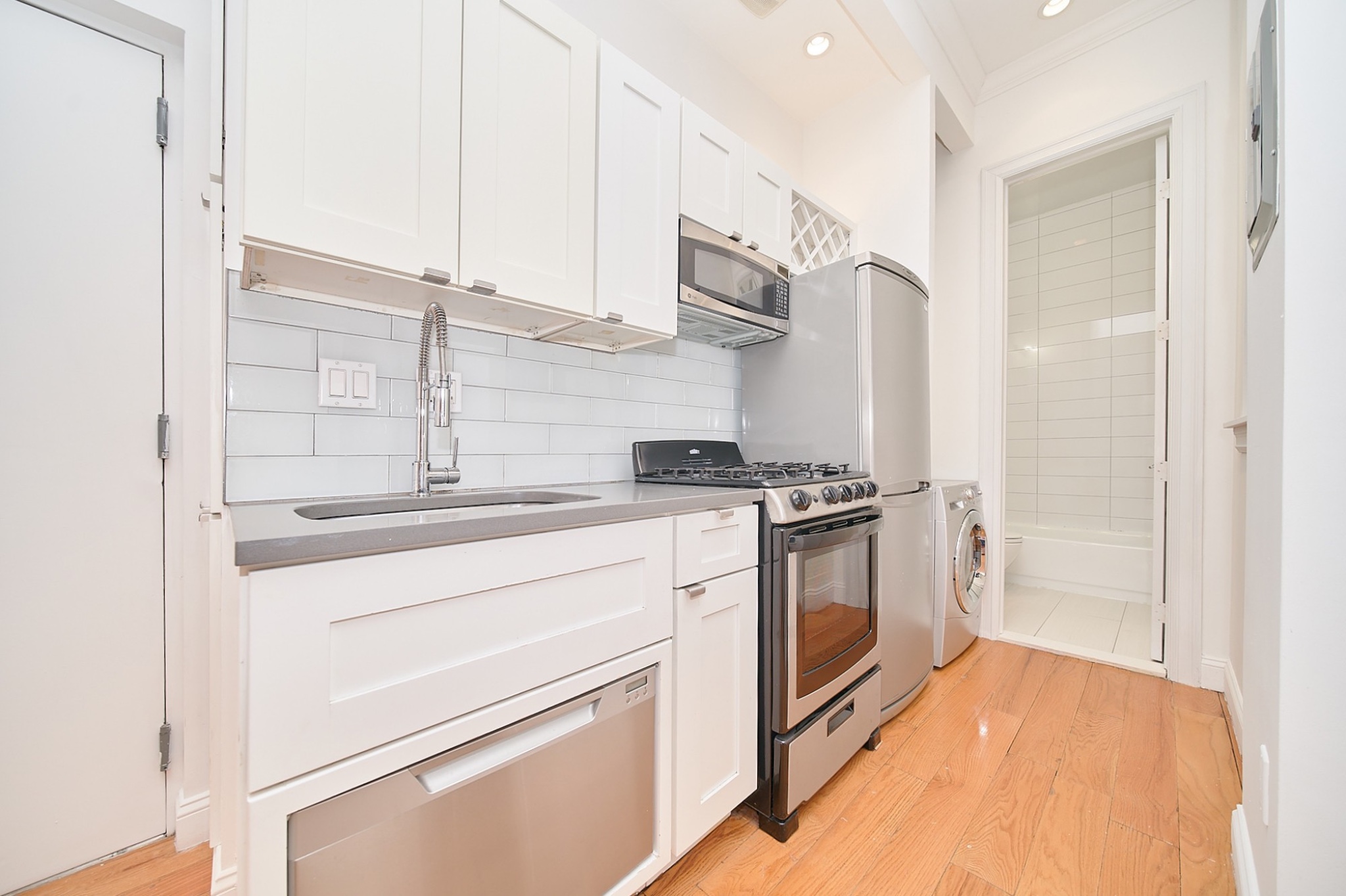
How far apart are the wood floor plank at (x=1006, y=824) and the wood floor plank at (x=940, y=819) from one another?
24 millimetres

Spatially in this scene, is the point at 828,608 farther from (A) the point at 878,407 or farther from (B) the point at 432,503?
(B) the point at 432,503

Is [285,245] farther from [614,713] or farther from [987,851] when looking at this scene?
[987,851]

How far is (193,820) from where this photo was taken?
1303mm

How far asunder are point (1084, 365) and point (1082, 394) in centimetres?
24

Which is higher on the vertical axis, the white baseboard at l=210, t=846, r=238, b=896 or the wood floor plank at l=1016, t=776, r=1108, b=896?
the white baseboard at l=210, t=846, r=238, b=896

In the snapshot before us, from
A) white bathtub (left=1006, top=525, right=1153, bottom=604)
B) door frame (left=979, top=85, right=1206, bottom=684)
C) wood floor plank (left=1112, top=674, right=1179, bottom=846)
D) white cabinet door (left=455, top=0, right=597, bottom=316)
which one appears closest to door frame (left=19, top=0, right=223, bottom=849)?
white cabinet door (left=455, top=0, right=597, bottom=316)

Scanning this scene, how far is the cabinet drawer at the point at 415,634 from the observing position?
66 centimetres

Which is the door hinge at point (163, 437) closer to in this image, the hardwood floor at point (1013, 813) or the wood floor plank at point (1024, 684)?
the hardwood floor at point (1013, 813)

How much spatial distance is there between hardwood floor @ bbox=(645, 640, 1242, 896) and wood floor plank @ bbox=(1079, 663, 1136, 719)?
0.04 ft

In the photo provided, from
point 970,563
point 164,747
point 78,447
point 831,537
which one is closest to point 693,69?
point 831,537

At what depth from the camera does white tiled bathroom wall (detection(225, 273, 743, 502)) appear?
1.17 metres

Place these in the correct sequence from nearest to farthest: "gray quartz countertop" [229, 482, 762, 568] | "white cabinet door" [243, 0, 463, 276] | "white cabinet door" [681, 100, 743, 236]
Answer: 1. "gray quartz countertop" [229, 482, 762, 568]
2. "white cabinet door" [243, 0, 463, 276]
3. "white cabinet door" [681, 100, 743, 236]

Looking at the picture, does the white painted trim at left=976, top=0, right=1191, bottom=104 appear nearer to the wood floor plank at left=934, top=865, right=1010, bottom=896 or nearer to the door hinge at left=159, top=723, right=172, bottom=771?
the wood floor plank at left=934, top=865, right=1010, bottom=896

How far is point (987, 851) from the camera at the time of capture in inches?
50.4
